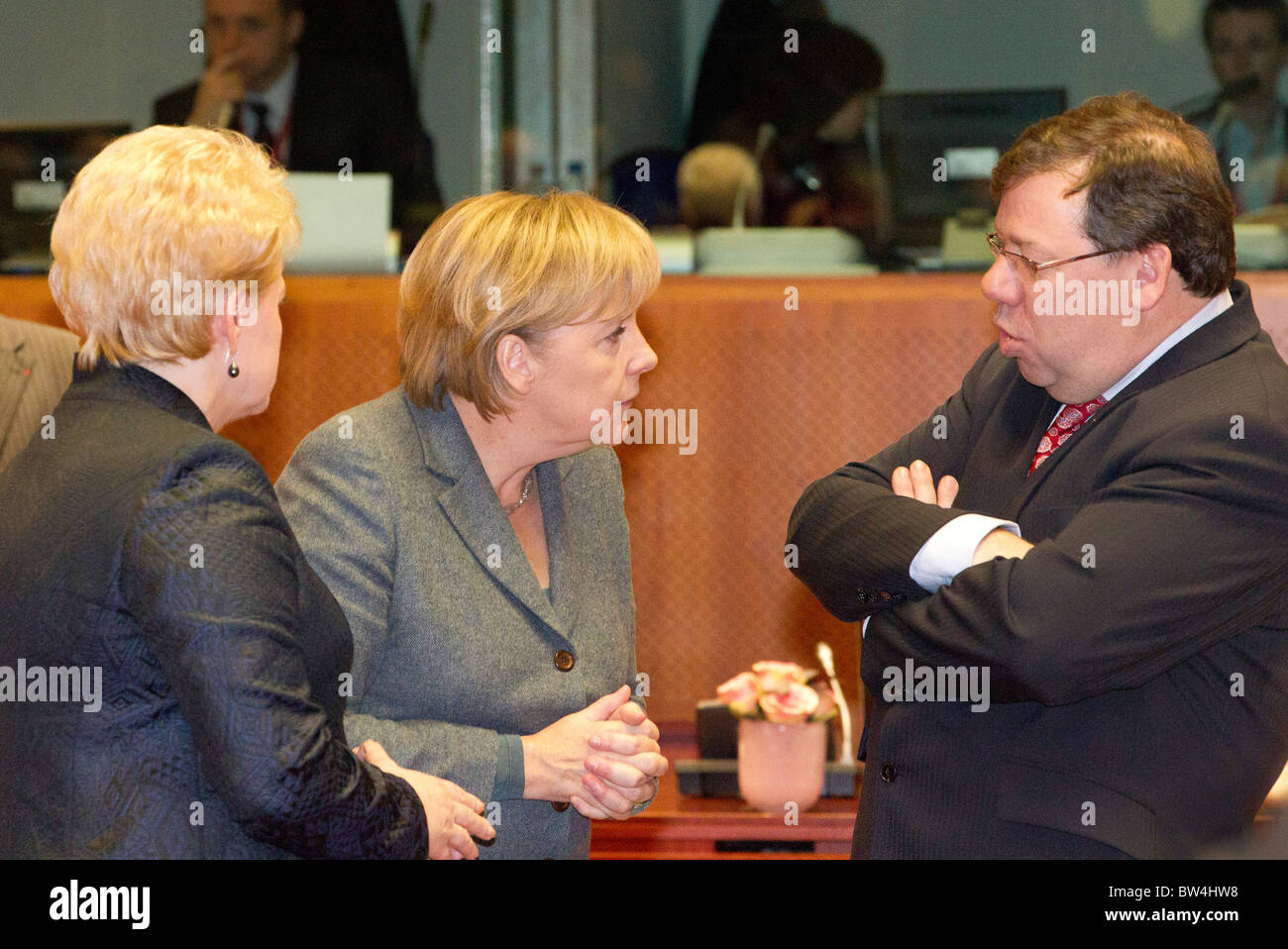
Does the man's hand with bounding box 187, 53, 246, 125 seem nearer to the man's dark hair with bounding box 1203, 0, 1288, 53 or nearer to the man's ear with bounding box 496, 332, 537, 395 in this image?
the man's ear with bounding box 496, 332, 537, 395

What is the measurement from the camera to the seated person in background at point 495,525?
1.67 metres

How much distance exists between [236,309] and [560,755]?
70 cm

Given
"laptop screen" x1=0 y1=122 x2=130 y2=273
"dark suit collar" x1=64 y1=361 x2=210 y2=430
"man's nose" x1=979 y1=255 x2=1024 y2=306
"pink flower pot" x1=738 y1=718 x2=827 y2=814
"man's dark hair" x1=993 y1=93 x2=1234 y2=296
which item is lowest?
"pink flower pot" x1=738 y1=718 x2=827 y2=814

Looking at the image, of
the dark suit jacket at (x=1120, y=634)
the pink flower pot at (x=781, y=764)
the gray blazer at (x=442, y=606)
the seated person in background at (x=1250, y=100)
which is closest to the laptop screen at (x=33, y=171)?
the gray blazer at (x=442, y=606)

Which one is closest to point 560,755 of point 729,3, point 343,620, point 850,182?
point 343,620

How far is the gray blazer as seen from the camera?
1.64 meters

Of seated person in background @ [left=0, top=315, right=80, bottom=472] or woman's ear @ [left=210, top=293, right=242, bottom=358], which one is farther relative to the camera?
seated person in background @ [left=0, top=315, right=80, bottom=472]

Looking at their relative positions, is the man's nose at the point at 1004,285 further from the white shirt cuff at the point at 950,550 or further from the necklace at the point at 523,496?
the necklace at the point at 523,496

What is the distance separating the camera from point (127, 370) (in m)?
1.31

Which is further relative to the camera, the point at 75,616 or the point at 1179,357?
the point at 1179,357

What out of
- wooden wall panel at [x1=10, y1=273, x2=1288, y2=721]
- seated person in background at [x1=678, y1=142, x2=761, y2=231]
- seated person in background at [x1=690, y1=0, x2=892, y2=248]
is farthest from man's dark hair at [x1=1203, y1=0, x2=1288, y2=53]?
wooden wall panel at [x1=10, y1=273, x2=1288, y2=721]

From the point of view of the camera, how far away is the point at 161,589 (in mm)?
1188
